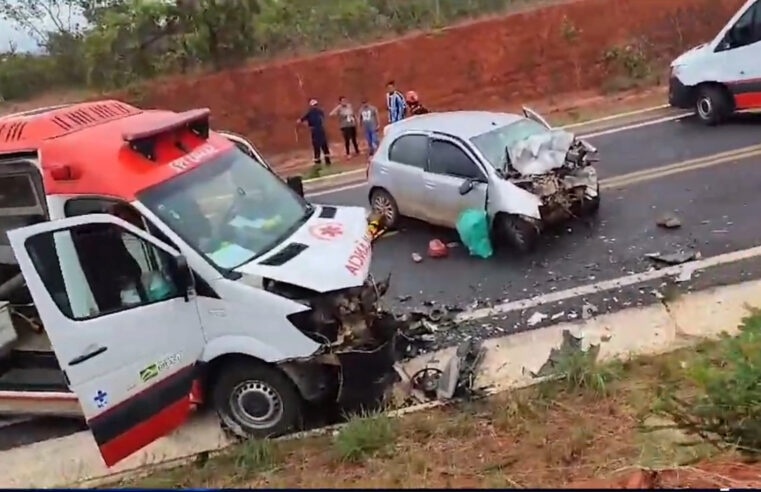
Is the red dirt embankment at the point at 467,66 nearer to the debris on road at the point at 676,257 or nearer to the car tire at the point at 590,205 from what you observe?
the car tire at the point at 590,205

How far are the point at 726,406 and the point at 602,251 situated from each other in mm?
5871

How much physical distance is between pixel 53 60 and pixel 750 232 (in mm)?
21391

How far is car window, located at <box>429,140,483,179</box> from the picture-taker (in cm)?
1139

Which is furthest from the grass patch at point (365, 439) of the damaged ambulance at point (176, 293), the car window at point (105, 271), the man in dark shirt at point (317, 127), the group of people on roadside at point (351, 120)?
the man in dark shirt at point (317, 127)

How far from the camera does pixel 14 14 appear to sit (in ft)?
87.2

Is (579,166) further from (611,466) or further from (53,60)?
(53,60)

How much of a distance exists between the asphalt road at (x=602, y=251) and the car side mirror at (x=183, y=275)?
2199 millimetres

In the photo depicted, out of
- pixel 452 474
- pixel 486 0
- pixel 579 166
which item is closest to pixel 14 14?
pixel 486 0

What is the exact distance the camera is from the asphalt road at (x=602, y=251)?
367 inches

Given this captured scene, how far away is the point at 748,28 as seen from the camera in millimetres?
14969

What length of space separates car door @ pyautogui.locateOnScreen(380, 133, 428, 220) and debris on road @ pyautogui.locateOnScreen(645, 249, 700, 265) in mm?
3252

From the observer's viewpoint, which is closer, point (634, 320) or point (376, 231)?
point (634, 320)

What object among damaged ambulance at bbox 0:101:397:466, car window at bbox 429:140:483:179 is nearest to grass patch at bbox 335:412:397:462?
damaged ambulance at bbox 0:101:397:466

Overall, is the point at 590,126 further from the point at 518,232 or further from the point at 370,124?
the point at 518,232
